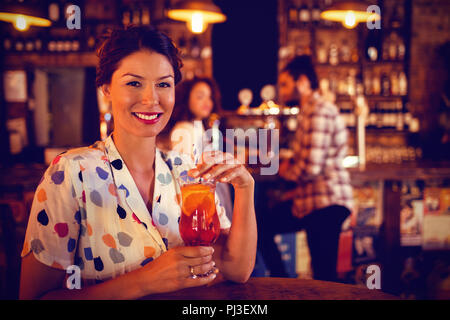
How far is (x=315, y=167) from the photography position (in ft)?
9.04

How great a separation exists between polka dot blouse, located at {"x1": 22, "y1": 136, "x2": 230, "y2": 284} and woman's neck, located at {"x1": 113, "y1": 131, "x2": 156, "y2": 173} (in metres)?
0.03

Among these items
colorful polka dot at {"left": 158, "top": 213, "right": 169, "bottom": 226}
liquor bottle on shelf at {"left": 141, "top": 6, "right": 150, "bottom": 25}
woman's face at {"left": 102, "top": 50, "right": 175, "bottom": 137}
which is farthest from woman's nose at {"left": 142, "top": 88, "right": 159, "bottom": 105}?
liquor bottle on shelf at {"left": 141, "top": 6, "right": 150, "bottom": 25}

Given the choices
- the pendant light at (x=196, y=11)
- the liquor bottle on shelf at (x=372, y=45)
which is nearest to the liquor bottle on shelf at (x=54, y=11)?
the pendant light at (x=196, y=11)

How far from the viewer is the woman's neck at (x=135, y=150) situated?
51.1 inches

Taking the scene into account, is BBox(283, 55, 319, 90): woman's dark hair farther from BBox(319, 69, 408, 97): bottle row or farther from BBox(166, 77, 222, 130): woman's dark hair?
BBox(319, 69, 408, 97): bottle row

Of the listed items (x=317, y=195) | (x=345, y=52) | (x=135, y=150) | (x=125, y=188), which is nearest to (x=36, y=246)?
(x=125, y=188)

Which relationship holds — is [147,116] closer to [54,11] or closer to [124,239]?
[124,239]

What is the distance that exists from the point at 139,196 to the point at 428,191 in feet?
10.8

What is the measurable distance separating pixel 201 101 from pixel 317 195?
1205mm

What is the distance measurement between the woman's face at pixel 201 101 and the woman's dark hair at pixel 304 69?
70 centimetres

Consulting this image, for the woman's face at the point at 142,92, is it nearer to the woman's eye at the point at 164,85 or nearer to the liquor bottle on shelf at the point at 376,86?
the woman's eye at the point at 164,85

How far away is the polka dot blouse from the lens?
108cm

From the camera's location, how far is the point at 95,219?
1161mm

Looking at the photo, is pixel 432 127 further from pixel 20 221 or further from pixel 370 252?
pixel 20 221
